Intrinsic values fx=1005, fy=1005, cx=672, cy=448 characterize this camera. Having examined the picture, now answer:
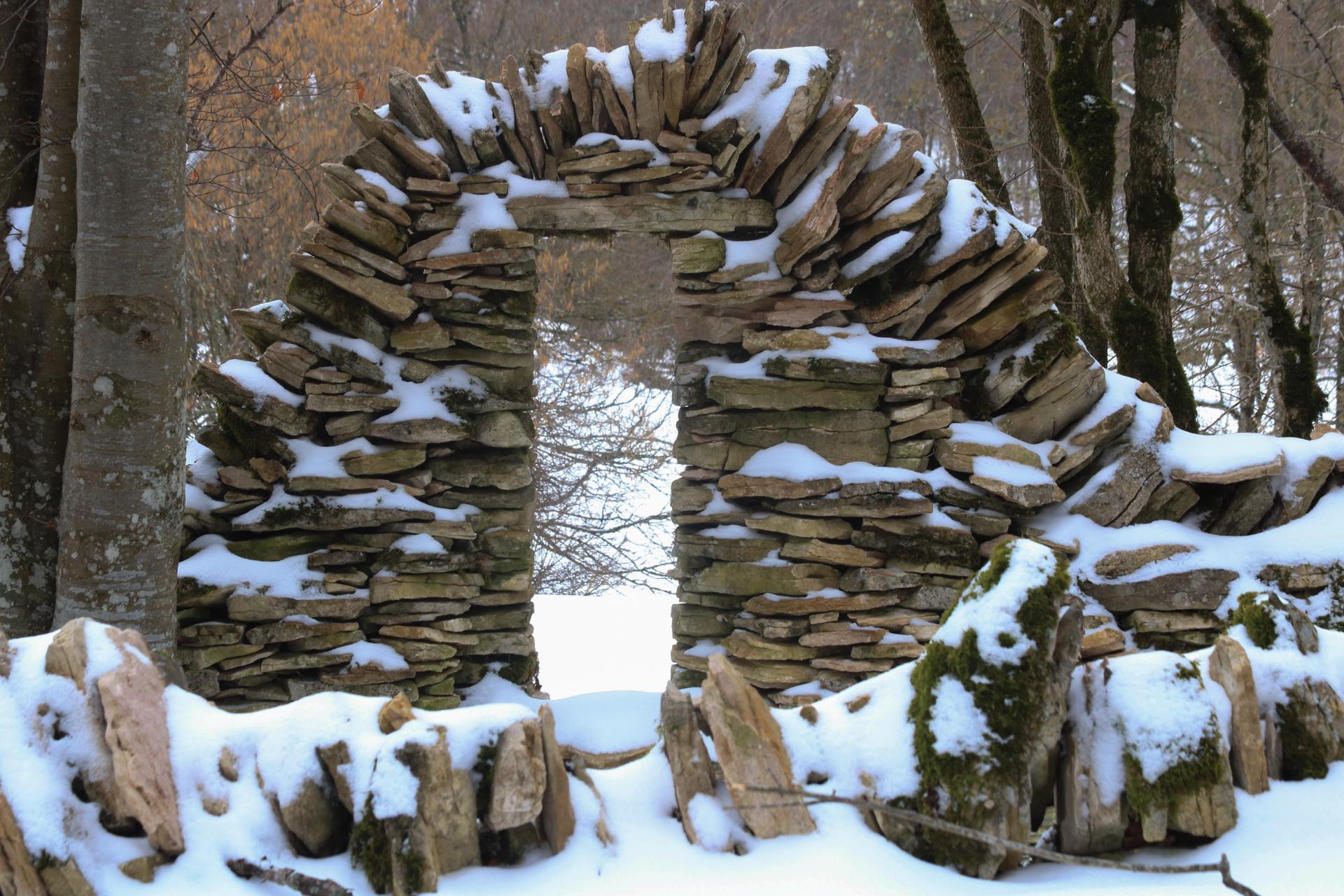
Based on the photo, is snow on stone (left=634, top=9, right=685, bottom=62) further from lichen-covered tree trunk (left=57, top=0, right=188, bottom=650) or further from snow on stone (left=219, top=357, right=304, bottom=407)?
snow on stone (left=219, top=357, right=304, bottom=407)

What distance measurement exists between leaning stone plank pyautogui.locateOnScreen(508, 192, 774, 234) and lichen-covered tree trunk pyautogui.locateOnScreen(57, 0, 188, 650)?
162 centimetres

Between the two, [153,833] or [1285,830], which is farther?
[1285,830]

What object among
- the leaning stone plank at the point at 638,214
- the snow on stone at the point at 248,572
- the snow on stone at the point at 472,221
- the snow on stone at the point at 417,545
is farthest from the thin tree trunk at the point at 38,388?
the leaning stone plank at the point at 638,214

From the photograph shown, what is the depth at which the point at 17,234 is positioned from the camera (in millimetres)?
3809

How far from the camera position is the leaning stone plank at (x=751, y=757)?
2051mm

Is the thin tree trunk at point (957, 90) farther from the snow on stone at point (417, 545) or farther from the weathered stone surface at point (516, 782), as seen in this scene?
the weathered stone surface at point (516, 782)

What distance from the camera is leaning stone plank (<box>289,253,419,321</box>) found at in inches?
179

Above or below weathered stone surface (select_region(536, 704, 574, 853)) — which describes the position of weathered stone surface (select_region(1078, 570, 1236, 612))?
above

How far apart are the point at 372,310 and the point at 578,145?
126cm

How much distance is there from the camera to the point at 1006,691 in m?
2.13

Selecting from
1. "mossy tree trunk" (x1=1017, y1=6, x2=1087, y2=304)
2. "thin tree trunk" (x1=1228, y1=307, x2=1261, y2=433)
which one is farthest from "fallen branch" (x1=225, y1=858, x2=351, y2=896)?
"thin tree trunk" (x1=1228, y1=307, x2=1261, y2=433)

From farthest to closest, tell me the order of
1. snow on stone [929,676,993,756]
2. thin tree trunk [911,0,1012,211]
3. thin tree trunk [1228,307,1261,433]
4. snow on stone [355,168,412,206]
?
1. thin tree trunk [1228,307,1261,433]
2. thin tree trunk [911,0,1012,211]
3. snow on stone [355,168,412,206]
4. snow on stone [929,676,993,756]

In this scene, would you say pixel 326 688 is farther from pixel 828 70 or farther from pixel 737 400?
pixel 828 70

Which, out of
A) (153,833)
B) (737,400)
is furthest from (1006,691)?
(737,400)
